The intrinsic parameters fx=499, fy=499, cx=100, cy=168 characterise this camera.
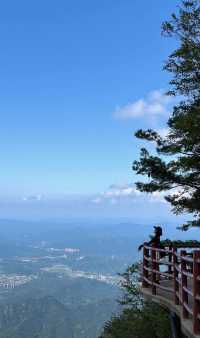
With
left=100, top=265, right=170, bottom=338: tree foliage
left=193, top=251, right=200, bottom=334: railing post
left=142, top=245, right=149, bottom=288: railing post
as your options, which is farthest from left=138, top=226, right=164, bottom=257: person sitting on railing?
left=100, top=265, right=170, bottom=338: tree foliage

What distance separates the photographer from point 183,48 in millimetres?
18562

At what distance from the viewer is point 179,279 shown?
11984 millimetres

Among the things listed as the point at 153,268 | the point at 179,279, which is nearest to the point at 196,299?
the point at 179,279

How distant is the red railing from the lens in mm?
9781

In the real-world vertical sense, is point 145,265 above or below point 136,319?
above

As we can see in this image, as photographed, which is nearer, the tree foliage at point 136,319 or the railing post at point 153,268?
the railing post at point 153,268

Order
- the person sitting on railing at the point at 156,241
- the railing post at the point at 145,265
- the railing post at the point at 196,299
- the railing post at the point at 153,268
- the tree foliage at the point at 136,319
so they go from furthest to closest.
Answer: the tree foliage at the point at 136,319 → the person sitting on railing at the point at 156,241 → the railing post at the point at 145,265 → the railing post at the point at 153,268 → the railing post at the point at 196,299

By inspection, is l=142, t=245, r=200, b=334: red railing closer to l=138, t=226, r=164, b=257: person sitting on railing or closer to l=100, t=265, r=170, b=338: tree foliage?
l=138, t=226, r=164, b=257: person sitting on railing

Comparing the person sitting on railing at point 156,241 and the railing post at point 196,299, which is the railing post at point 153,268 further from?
the railing post at point 196,299

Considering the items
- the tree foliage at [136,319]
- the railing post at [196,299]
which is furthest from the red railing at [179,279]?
the tree foliage at [136,319]

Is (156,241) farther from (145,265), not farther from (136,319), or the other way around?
(136,319)

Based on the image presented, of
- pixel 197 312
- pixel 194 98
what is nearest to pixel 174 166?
pixel 194 98

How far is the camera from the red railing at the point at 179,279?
978 centimetres

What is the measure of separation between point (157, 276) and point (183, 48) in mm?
8655
